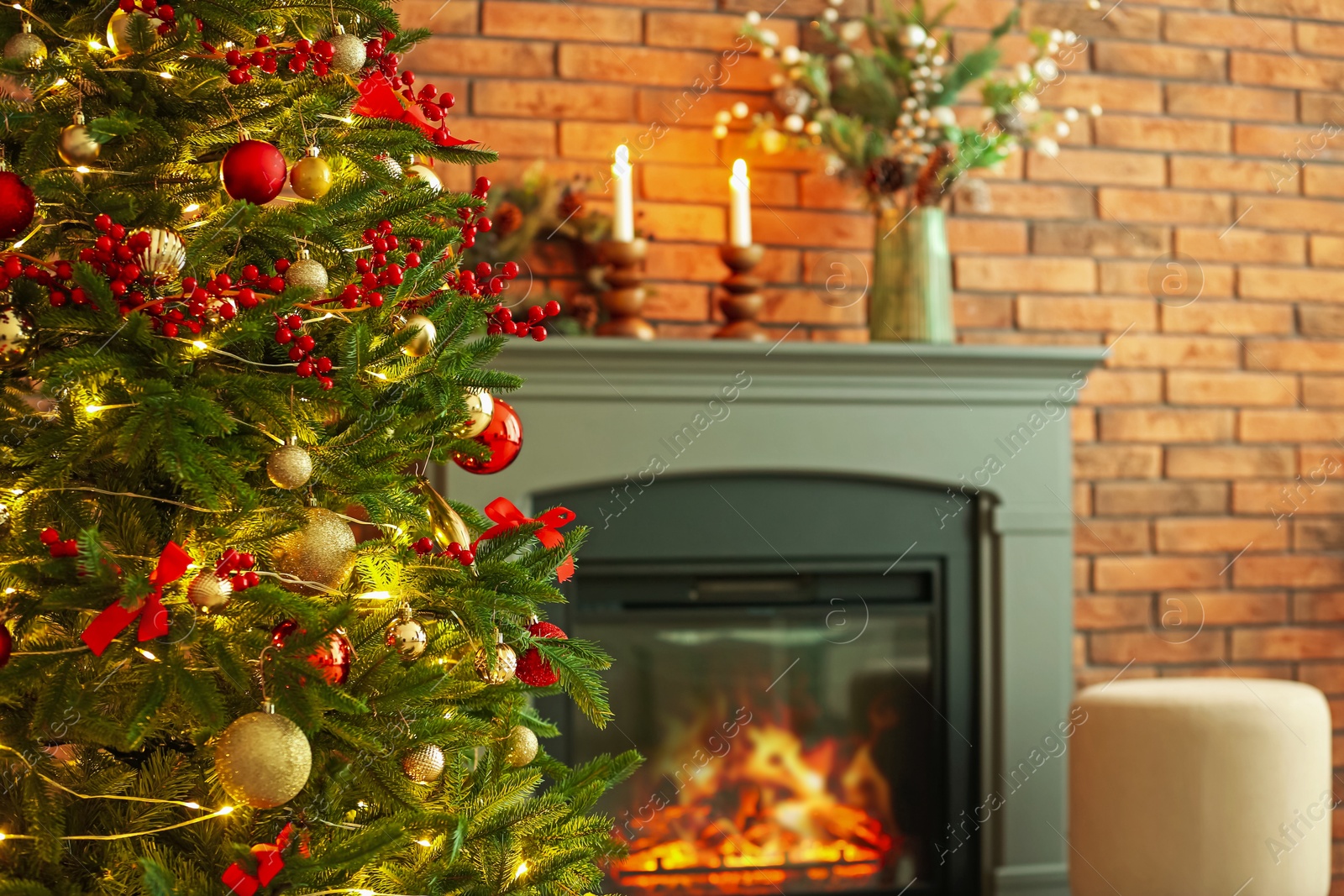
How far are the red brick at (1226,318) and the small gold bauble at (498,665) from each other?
7.15 ft

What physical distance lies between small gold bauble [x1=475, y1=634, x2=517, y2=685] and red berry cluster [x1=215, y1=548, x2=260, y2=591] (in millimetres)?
223

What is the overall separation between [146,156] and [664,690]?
161 centimetres

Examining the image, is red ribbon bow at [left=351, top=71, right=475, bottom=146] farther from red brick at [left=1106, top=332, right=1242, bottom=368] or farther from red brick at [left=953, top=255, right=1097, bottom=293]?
red brick at [left=1106, top=332, right=1242, bottom=368]

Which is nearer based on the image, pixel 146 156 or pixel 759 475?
pixel 146 156

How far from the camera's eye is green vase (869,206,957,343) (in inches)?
93.0

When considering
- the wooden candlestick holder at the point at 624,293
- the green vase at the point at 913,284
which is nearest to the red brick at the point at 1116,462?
the green vase at the point at 913,284

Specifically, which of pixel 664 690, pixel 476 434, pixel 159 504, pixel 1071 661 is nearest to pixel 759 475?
pixel 664 690

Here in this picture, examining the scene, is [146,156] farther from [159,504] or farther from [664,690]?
[664,690]

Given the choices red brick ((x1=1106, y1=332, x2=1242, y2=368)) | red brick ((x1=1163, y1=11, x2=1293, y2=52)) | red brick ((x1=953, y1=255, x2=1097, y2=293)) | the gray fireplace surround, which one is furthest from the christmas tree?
red brick ((x1=1163, y1=11, x2=1293, y2=52))

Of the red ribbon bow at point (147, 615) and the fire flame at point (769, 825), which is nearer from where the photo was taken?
the red ribbon bow at point (147, 615)

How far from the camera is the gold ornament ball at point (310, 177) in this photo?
38.2 inches

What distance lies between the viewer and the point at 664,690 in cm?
234

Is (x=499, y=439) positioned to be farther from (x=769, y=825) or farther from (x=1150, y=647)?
(x=1150, y=647)

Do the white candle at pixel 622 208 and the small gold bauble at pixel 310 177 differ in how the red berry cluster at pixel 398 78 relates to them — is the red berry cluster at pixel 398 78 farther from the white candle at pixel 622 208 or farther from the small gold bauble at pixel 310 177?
the white candle at pixel 622 208
